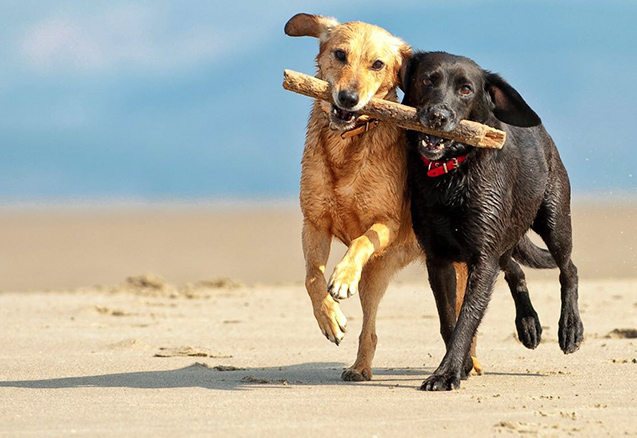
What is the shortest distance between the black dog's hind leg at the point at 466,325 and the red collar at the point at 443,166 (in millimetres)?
615

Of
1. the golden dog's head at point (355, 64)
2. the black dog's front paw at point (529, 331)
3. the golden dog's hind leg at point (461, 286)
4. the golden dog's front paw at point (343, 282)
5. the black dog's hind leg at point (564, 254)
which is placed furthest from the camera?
the black dog's front paw at point (529, 331)

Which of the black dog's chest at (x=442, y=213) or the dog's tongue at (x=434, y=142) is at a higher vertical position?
the dog's tongue at (x=434, y=142)

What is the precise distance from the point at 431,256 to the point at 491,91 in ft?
3.72

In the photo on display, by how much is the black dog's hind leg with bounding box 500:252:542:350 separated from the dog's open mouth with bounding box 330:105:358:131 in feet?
5.83

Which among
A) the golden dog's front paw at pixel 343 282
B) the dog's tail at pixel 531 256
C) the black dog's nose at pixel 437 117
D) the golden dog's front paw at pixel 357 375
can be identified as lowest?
the golden dog's front paw at pixel 357 375

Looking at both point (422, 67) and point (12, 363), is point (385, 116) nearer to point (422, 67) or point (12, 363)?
point (422, 67)

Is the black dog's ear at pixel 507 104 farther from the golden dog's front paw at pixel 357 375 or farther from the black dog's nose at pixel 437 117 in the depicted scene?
the golden dog's front paw at pixel 357 375

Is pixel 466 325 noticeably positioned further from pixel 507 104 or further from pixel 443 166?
pixel 507 104

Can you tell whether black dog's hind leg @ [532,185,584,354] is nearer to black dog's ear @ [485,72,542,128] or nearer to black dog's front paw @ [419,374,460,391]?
black dog's ear @ [485,72,542,128]

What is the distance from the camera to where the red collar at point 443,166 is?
6.91 metres

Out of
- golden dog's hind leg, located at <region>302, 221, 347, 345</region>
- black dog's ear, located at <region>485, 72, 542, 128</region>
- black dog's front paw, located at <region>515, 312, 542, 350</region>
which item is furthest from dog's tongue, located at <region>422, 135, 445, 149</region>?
black dog's front paw, located at <region>515, 312, 542, 350</region>

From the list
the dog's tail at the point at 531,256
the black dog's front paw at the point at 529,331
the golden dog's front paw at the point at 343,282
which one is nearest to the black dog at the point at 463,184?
the golden dog's front paw at the point at 343,282

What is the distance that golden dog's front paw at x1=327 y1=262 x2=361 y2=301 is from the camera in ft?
21.8

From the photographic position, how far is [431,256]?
722cm
